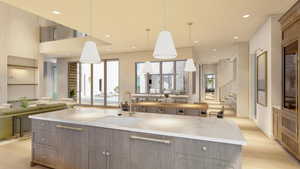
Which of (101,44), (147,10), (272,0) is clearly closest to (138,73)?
(101,44)

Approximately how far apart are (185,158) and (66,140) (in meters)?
1.60

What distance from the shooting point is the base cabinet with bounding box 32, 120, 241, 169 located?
154 centimetres

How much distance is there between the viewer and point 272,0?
10.5 ft

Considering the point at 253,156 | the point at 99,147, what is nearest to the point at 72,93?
the point at 99,147

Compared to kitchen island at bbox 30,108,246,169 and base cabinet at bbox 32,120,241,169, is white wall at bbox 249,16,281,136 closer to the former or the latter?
kitchen island at bbox 30,108,246,169

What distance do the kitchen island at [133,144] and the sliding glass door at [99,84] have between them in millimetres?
6620

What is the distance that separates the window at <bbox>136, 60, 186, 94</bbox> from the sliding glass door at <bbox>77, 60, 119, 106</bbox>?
159cm

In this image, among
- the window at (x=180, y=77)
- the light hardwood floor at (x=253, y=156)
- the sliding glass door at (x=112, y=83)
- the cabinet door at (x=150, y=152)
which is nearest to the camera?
the cabinet door at (x=150, y=152)

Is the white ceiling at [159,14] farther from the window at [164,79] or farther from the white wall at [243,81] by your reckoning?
the window at [164,79]

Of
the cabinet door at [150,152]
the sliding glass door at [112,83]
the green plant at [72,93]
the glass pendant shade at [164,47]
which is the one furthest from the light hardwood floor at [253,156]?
the green plant at [72,93]

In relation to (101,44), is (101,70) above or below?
below

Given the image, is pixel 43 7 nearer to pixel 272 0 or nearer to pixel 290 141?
pixel 272 0

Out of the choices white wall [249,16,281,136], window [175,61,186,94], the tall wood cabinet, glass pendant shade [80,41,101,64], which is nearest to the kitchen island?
glass pendant shade [80,41,101,64]

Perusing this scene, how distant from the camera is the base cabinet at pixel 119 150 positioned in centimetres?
154
